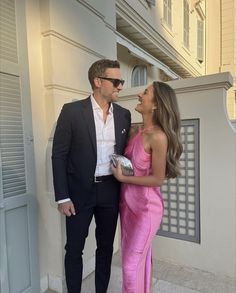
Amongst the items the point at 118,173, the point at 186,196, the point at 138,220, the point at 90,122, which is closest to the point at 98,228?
the point at 138,220

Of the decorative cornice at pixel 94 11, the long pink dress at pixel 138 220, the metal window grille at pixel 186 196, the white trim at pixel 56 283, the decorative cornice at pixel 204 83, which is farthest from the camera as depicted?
the metal window grille at pixel 186 196

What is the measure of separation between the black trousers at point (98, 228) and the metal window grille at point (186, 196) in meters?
1.06

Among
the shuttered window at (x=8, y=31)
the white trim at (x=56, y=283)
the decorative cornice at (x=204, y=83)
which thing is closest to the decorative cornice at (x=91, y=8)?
the shuttered window at (x=8, y=31)

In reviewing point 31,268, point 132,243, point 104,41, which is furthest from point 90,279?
point 104,41

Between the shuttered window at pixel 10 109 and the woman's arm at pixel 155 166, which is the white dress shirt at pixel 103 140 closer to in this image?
the woman's arm at pixel 155 166

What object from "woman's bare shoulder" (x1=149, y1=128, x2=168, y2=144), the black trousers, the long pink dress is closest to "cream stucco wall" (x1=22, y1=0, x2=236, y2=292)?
the black trousers

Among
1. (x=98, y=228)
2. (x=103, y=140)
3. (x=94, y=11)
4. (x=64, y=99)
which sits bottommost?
(x=98, y=228)

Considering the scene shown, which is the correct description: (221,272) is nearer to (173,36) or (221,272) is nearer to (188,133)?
(188,133)

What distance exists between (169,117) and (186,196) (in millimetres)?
1361

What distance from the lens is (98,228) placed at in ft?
6.23

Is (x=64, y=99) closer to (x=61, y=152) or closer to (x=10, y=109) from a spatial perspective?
(x=10, y=109)

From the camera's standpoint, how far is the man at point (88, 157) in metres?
1.65

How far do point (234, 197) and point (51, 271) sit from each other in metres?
1.69

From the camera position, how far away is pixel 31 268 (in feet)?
6.77
